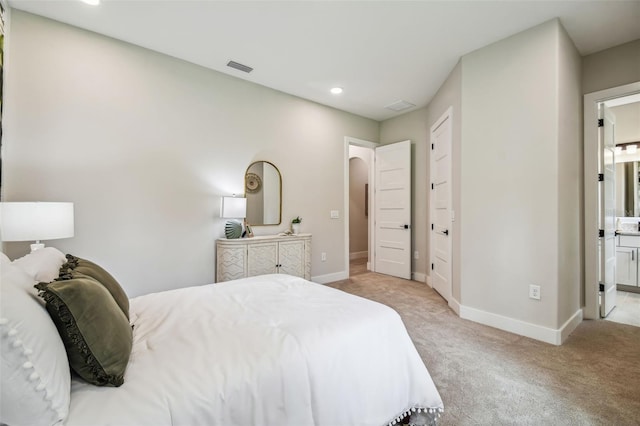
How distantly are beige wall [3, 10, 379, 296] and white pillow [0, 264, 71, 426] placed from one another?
7.33 ft

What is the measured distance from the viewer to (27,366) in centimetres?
73

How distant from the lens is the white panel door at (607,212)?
10.1ft

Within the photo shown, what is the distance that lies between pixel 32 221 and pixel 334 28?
2834 mm

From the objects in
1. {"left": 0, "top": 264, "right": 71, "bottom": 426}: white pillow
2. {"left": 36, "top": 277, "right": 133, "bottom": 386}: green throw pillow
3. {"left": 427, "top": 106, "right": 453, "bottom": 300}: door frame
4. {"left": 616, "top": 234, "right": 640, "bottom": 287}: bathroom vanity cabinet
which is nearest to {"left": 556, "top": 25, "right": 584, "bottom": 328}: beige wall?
{"left": 427, "top": 106, "right": 453, "bottom": 300}: door frame

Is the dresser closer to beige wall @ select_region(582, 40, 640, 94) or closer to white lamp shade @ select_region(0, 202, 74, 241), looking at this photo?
white lamp shade @ select_region(0, 202, 74, 241)

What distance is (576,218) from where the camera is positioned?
9.75 feet

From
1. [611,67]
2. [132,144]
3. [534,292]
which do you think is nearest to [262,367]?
[534,292]

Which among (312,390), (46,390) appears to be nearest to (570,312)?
(312,390)

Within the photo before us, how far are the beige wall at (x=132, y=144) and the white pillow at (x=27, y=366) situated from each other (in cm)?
223

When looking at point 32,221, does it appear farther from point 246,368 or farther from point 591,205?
point 591,205

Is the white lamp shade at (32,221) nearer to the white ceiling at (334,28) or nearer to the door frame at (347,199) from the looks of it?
the white ceiling at (334,28)

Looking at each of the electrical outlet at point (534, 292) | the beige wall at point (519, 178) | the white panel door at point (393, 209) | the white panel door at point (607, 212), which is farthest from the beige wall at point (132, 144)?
the white panel door at point (607, 212)

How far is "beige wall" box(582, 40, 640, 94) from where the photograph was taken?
9.37 ft

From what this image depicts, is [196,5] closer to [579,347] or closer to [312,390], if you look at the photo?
[312,390]
